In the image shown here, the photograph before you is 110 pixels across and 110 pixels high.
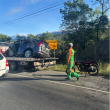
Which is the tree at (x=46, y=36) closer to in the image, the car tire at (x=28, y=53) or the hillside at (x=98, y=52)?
the hillside at (x=98, y=52)

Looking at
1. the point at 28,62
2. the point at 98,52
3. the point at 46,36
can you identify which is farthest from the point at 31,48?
the point at 46,36

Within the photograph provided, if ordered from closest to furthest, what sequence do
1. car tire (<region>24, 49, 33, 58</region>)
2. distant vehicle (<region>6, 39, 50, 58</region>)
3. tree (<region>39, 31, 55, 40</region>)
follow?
distant vehicle (<region>6, 39, 50, 58</region>), car tire (<region>24, 49, 33, 58</region>), tree (<region>39, 31, 55, 40</region>)

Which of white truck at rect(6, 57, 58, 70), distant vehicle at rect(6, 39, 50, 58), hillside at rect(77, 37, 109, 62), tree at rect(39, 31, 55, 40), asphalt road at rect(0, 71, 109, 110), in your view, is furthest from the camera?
tree at rect(39, 31, 55, 40)

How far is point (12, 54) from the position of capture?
9.73m

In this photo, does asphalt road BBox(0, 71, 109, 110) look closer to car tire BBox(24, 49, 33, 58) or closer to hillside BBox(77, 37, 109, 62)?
car tire BBox(24, 49, 33, 58)

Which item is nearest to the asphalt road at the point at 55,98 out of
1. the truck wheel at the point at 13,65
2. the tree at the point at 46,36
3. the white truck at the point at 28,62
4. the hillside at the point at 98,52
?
the white truck at the point at 28,62

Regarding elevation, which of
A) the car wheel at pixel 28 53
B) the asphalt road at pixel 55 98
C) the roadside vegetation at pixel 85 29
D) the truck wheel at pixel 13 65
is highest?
the roadside vegetation at pixel 85 29

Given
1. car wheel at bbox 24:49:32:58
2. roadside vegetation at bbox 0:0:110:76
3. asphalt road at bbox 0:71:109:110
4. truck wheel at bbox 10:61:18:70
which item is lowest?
asphalt road at bbox 0:71:109:110

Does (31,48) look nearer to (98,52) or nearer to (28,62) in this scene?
(28,62)

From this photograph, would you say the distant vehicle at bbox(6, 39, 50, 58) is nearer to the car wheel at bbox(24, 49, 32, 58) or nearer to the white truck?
the car wheel at bbox(24, 49, 32, 58)

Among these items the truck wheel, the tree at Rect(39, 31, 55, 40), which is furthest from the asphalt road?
the tree at Rect(39, 31, 55, 40)

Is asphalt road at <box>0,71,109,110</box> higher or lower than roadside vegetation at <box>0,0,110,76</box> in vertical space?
lower

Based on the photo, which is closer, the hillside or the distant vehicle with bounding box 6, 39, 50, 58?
the distant vehicle with bounding box 6, 39, 50, 58

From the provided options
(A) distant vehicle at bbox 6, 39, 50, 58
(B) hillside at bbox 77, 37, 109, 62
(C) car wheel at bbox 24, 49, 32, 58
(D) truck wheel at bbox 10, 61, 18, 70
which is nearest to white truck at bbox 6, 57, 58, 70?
(D) truck wheel at bbox 10, 61, 18, 70
